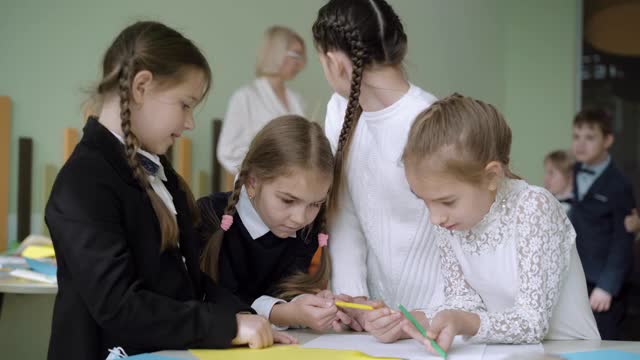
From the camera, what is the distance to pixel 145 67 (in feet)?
4.19

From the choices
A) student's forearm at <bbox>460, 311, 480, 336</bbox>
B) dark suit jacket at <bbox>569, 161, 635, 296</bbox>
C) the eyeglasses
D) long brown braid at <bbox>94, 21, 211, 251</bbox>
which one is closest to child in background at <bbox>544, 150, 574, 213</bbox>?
dark suit jacket at <bbox>569, 161, 635, 296</bbox>

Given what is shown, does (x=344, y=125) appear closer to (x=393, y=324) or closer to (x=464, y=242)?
Answer: (x=464, y=242)

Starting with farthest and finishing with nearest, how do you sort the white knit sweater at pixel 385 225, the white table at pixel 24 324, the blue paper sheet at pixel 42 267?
the white table at pixel 24 324, the blue paper sheet at pixel 42 267, the white knit sweater at pixel 385 225

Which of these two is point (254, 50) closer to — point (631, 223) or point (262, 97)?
point (262, 97)

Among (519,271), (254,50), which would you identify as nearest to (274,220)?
(519,271)

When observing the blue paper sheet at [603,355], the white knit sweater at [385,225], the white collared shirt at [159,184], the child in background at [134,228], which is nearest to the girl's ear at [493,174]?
the white knit sweater at [385,225]

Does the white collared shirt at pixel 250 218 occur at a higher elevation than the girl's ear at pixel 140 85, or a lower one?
lower

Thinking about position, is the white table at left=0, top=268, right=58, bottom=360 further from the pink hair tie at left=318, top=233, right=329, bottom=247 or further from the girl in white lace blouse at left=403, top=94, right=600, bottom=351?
the girl in white lace blouse at left=403, top=94, right=600, bottom=351

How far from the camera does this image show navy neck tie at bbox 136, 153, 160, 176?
1287 mm

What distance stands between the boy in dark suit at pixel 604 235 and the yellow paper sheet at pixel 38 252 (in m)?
1.96

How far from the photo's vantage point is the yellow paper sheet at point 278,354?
112 cm

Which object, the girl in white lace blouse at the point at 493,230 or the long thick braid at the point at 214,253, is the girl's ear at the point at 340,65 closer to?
the girl in white lace blouse at the point at 493,230

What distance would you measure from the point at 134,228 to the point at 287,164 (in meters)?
0.41

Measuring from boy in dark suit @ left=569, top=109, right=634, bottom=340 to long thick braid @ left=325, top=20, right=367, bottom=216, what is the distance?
181 cm
